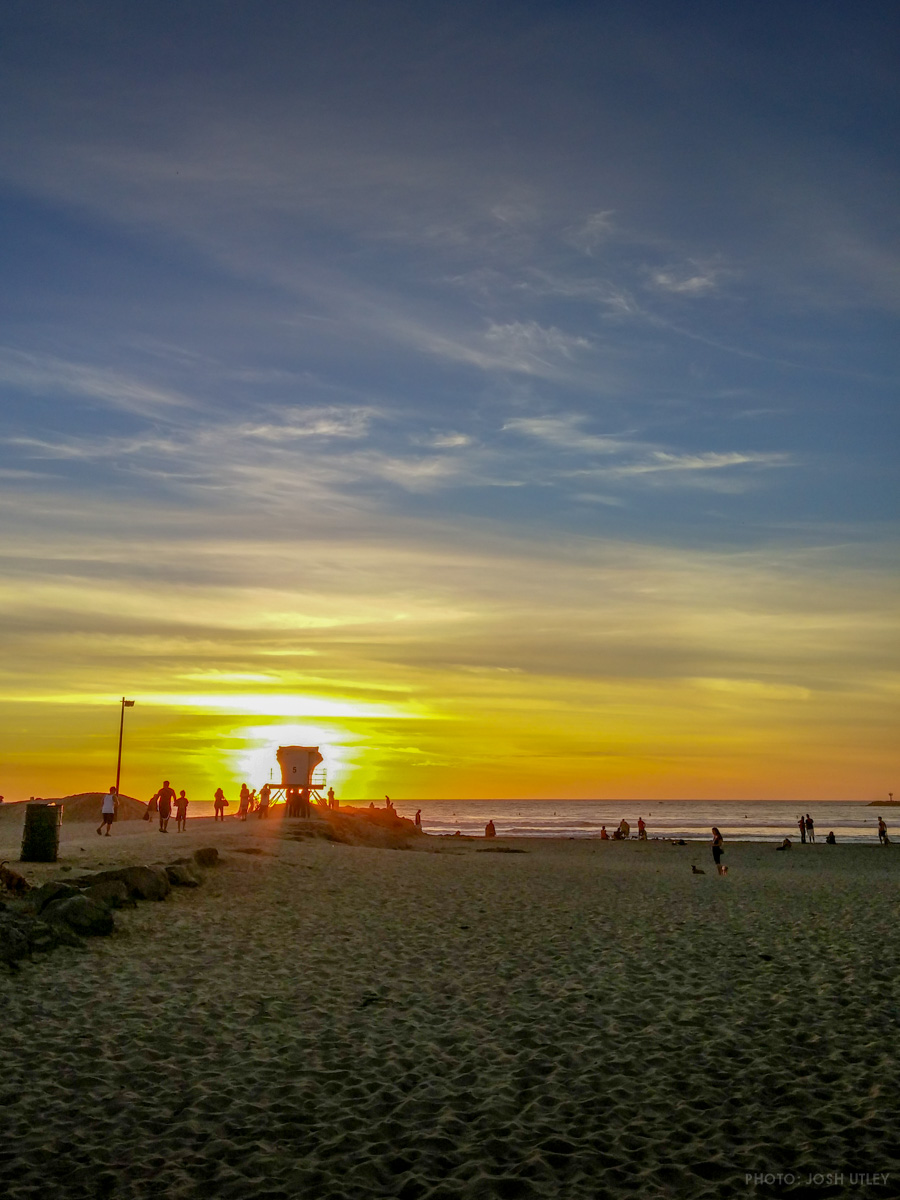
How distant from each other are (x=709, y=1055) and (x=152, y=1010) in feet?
22.5

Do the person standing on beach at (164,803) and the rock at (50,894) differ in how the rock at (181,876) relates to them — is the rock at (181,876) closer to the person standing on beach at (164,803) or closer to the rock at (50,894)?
the rock at (50,894)

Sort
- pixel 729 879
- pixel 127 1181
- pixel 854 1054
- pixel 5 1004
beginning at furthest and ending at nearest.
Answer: pixel 729 879, pixel 5 1004, pixel 854 1054, pixel 127 1181

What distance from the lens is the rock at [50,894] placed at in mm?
16359

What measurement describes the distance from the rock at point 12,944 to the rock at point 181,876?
23.2 ft

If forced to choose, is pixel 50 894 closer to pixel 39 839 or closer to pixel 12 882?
pixel 12 882

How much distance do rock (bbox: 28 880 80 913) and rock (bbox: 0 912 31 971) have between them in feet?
7.31

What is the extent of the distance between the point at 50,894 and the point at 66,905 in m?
0.91

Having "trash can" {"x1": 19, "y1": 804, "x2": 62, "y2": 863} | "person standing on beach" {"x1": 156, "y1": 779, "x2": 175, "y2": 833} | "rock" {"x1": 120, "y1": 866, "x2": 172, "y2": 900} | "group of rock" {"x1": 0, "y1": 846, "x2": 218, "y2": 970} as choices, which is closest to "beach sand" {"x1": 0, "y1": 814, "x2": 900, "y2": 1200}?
"rock" {"x1": 120, "y1": 866, "x2": 172, "y2": 900}

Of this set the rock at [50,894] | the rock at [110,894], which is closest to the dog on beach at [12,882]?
the rock at [50,894]

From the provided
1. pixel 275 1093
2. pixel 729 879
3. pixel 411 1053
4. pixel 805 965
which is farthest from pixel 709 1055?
pixel 729 879

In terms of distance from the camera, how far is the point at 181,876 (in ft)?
70.2

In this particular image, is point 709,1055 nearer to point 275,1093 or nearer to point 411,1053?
point 411,1053

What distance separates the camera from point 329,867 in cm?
2800

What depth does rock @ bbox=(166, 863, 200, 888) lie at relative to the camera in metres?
21.1
